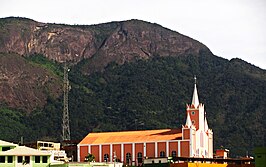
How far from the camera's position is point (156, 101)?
172 m

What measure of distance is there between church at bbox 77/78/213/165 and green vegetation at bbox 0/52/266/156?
112 feet

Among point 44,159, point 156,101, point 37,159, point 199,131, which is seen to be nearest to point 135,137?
point 199,131

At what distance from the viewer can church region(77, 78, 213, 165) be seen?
104 metres

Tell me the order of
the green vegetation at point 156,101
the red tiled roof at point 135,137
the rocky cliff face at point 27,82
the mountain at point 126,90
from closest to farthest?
the red tiled roof at point 135,137, the green vegetation at point 156,101, the mountain at point 126,90, the rocky cliff face at point 27,82

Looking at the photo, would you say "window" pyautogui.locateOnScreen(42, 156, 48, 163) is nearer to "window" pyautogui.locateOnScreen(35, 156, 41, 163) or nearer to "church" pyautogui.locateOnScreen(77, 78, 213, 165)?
"window" pyautogui.locateOnScreen(35, 156, 41, 163)

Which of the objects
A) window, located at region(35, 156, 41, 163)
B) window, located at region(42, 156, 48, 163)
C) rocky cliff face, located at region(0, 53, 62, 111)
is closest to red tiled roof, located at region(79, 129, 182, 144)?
window, located at region(42, 156, 48, 163)

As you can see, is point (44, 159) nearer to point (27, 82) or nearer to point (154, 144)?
point (154, 144)

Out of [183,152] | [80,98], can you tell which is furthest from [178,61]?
[183,152]

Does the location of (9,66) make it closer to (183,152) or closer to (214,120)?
(214,120)

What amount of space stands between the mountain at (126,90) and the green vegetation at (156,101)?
215 millimetres

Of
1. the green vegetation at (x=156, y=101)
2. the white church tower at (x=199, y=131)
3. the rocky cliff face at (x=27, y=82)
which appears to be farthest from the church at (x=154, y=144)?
the rocky cliff face at (x=27, y=82)

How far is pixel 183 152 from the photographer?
104m

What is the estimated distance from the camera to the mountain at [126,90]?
161 meters

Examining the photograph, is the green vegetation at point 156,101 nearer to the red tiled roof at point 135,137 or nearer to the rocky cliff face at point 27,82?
the rocky cliff face at point 27,82
